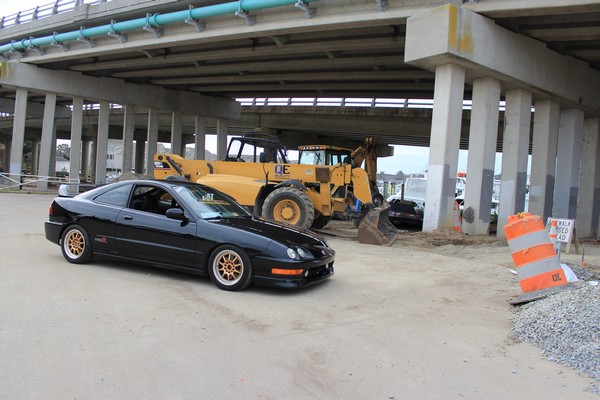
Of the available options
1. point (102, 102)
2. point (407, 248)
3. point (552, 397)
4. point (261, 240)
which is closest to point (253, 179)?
point (407, 248)

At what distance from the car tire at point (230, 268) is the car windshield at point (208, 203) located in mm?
667

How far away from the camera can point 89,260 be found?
730 cm

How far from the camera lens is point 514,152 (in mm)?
16656

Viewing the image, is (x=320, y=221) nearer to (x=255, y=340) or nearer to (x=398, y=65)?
(x=255, y=340)

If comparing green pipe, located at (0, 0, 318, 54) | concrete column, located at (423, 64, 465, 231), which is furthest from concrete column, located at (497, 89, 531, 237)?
green pipe, located at (0, 0, 318, 54)

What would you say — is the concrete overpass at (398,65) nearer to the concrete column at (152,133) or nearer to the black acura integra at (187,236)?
the concrete column at (152,133)

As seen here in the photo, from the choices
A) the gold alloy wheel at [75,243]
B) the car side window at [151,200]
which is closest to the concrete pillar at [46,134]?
the gold alloy wheel at [75,243]

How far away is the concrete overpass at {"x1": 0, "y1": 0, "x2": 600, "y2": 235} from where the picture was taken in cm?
1381

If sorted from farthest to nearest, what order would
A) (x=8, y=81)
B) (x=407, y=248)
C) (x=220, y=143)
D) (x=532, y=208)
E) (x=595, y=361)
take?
(x=220, y=143)
(x=8, y=81)
(x=532, y=208)
(x=407, y=248)
(x=595, y=361)

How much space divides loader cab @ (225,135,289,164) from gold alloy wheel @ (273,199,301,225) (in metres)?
2.02

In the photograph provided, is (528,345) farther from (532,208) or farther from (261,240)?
(532,208)

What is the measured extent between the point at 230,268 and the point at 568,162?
721 inches

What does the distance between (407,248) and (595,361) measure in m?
7.43

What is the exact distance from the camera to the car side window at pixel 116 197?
714 cm
